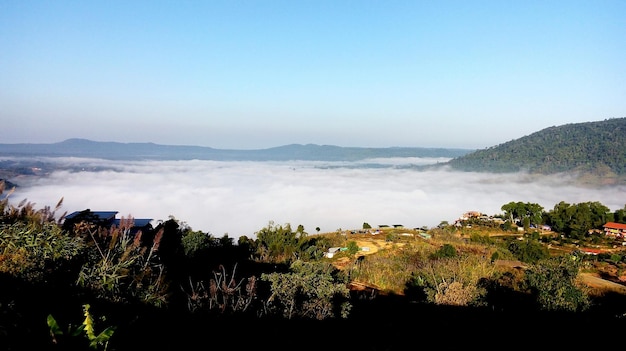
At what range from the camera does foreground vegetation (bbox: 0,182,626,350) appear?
4.50 metres

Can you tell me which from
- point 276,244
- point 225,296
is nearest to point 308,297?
point 225,296

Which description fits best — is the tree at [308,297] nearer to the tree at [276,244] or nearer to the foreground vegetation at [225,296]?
the foreground vegetation at [225,296]

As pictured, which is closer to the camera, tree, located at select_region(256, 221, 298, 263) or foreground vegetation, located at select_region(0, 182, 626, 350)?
foreground vegetation, located at select_region(0, 182, 626, 350)

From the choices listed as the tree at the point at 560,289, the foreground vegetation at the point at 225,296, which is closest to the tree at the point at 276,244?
the foreground vegetation at the point at 225,296

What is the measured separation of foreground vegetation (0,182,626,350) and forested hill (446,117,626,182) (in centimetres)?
11427

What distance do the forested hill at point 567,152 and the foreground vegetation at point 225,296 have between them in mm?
114275

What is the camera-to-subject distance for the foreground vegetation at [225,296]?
4500mm

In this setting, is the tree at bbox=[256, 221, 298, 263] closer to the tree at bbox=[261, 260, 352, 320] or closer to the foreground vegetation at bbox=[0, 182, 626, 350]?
the foreground vegetation at bbox=[0, 182, 626, 350]

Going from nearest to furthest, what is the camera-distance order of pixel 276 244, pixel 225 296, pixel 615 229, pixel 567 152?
1. pixel 225 296
2. pixel 276 244
3. pixel 615 229
4. pixel 567 152

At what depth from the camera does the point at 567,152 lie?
117 meters

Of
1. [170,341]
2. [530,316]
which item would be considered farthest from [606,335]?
[170,341]

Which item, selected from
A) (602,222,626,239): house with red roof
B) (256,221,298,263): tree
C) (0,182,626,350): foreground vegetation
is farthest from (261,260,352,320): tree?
(602,222,626,239): house with red roof

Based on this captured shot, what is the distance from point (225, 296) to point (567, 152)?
449 feet

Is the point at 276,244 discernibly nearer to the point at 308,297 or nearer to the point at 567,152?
the point at 308,297
